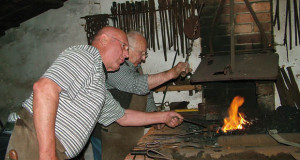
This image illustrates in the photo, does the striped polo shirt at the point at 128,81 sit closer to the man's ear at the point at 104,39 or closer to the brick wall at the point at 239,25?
the man's ear at the point at 104,39

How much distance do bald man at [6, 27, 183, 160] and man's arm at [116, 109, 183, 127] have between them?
2.99ft

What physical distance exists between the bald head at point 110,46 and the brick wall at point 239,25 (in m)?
2.38

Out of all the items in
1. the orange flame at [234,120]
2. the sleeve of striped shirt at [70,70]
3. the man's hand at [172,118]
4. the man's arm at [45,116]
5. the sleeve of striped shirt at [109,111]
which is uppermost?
the sleeve of striped shirt at [70,70]

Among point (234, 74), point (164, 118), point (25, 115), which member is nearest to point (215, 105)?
point (234, 74)

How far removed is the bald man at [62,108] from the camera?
1.63m

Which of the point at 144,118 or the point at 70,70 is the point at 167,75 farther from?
the point at 70,70

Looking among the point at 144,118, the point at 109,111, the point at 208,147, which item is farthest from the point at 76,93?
the point at 208,147

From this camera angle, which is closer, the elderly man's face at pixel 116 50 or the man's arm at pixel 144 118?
the elderly man's face at pixel 116 50

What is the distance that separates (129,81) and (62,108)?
1.42 m

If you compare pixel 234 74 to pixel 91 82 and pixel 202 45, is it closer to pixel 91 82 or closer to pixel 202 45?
pixel 202 45

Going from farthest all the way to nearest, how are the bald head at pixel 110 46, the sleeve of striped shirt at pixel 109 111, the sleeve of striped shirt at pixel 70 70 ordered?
the sleeve of striped shirt at pixel 109 111, the bald head at pixel 110 46, the sleeve of striped shirt at pixel 70 70

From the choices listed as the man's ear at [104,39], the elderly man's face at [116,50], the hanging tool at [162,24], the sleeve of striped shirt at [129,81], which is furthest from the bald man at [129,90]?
the hanging tool at [162,24]

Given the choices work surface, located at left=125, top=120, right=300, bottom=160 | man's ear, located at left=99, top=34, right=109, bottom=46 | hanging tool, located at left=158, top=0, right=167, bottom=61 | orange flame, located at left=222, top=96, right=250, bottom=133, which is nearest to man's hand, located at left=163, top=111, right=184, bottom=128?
work surface, located at left=125, top=120, right=300, bottom=160

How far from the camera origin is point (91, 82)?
1.97m
